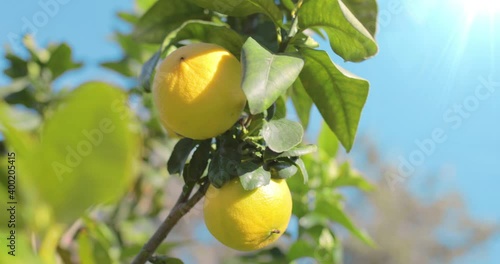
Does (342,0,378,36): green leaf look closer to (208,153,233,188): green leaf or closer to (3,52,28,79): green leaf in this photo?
(208,153,233,188): green leaf

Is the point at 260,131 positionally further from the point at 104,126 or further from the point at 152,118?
the point at 152,118

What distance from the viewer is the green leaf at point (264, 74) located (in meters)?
0.45

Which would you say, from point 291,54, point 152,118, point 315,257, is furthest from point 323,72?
point 152,118

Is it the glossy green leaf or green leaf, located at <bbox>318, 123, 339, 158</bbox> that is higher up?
the glossy green leaf

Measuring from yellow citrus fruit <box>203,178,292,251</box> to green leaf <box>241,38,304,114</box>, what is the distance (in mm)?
114

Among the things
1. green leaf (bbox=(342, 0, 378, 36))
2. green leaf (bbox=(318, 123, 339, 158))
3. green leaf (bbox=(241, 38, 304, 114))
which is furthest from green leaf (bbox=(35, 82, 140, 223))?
green leaf (bbox=(318, 123, 339, 158))

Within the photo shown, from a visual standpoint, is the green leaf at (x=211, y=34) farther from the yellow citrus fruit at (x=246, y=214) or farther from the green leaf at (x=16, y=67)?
the green leaf at (x=16, y=67)

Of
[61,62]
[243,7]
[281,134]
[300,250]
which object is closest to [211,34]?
[243,7]

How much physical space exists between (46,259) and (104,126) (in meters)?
0.07

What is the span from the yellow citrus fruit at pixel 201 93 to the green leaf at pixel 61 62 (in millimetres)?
653

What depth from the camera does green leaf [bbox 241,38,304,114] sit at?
0.45 metres

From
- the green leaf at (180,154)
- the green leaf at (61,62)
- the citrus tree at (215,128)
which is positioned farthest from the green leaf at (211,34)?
the green leaf at (61,62)

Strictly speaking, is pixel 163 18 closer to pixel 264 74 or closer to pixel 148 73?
pixel 148 73

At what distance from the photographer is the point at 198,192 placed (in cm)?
58
